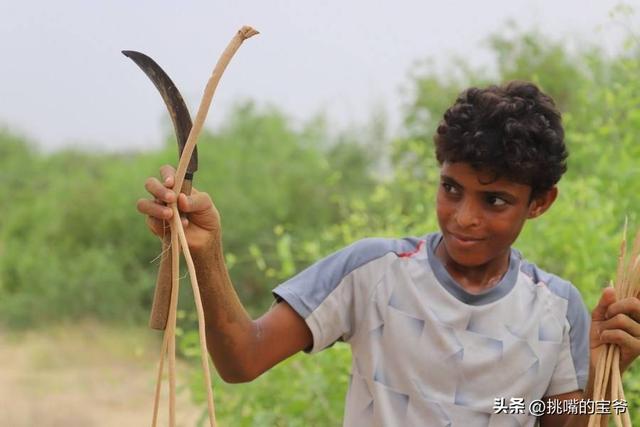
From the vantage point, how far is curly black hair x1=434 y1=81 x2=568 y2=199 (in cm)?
175

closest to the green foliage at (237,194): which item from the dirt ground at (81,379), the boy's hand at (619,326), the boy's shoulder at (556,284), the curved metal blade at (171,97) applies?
the dirt ground at (81,379)

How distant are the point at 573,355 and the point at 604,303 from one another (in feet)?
0.65

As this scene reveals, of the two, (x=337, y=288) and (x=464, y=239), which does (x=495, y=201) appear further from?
(x=337, y=288)

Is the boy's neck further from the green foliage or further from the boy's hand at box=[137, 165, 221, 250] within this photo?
the green foliage

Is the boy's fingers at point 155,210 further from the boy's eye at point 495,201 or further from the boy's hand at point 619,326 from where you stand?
the boy's hand at point 619,326

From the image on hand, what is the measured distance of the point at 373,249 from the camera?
6.06 ft

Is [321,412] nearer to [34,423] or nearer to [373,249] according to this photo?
[373,249]

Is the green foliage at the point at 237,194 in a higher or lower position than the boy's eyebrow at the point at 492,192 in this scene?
higher

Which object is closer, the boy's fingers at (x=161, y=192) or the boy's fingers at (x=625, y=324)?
the boy's fingers at (x=161, y=192)

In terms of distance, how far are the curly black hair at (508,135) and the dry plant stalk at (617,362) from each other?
0.20 m

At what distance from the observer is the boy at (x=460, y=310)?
1.76 m

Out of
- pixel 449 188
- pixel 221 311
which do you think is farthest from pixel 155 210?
pixel 449 188

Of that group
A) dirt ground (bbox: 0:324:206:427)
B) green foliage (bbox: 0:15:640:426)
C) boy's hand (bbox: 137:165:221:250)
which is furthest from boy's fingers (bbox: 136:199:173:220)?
dirt ground (bbox: 0:324:206:427)

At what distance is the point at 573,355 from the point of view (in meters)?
1.88
